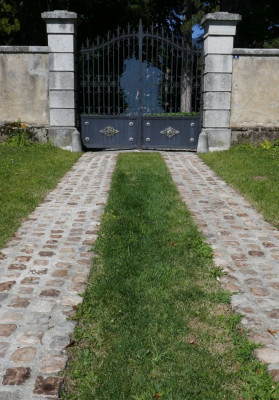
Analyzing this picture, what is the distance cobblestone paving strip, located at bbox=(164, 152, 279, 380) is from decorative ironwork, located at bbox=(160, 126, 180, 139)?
10.9 feet

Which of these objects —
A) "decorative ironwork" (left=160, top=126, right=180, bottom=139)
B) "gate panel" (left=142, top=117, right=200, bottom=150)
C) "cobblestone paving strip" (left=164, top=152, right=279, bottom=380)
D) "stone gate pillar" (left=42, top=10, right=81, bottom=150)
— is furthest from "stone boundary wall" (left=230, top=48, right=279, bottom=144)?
"stone gate pillar" (left=42, top=10, right=81, bottom=150)

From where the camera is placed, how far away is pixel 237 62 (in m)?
10.6

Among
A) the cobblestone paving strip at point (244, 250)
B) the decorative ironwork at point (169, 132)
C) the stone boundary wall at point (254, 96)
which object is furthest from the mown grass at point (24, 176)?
the stone boundary wall at point (254, 96)

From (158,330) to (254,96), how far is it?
29.1 feet

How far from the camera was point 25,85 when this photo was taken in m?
10.7

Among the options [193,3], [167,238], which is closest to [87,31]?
[193,3]

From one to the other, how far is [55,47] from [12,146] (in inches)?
99.5

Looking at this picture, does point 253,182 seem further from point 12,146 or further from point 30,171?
point 12,146

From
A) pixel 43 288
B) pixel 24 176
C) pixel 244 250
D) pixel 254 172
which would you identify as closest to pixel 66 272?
pixel 43 288

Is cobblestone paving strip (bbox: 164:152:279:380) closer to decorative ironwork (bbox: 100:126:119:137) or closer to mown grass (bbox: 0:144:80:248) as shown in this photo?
mown grass (bbox: 0:144:80:248)

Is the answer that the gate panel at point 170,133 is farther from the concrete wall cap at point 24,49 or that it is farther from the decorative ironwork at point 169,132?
the concrete wall cap at point 24,49

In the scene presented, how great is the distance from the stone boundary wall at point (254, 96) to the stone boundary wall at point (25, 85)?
14.8 ft

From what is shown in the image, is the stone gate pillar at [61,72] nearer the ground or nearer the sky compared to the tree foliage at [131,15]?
nearer the ground

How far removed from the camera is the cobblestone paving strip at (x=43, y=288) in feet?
8.30
